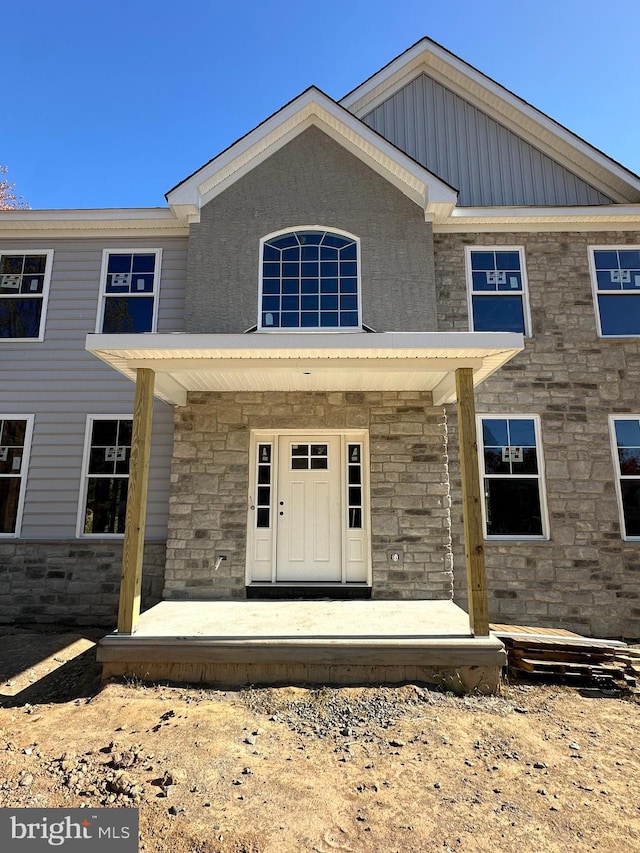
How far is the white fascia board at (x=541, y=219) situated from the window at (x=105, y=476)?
231 inches

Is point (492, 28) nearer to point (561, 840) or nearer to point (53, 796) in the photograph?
point (561, 840)

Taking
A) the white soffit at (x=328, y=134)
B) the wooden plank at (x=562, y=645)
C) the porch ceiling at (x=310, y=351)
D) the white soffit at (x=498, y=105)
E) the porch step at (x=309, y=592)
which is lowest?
the wooden plank at (x=562, y=645)

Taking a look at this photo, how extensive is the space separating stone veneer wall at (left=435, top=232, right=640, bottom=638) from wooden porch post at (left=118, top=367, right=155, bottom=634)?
4155 millimetres

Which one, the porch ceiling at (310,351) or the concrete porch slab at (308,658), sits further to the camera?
the porch ceiling at (310,351)

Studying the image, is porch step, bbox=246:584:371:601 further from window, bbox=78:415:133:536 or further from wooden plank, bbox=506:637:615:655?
window, bbox=78:415:133:536

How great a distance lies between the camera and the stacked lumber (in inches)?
190

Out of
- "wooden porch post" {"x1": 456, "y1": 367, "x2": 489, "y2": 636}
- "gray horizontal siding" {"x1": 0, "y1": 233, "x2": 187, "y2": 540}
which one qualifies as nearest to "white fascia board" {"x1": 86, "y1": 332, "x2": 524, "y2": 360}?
"wooden porch post" {"x1": 456, "y1": 367, "x2": 489, "y2": 636}

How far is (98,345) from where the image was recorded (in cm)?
481

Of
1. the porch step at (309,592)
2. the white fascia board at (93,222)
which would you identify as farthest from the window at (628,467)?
the white fascia board at (93,222)

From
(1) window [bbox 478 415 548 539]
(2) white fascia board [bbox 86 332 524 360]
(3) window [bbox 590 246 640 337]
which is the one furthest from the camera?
(3) window [bbox 590 246 640 337]

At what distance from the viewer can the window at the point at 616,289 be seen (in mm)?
7418

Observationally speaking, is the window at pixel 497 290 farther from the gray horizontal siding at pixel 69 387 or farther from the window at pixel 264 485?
the gray horizontal siding at pixel 69 387

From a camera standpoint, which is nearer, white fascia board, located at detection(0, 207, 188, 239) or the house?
the house

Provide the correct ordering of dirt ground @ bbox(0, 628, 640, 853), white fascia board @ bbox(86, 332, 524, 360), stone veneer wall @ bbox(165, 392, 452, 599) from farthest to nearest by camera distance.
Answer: stone veneer wall @ bbox(165, 392, 452, 599), white fascia board @ bbox(86, 332, 524, 360), dirt ground @ bbox(0, 628, 640, 853)
